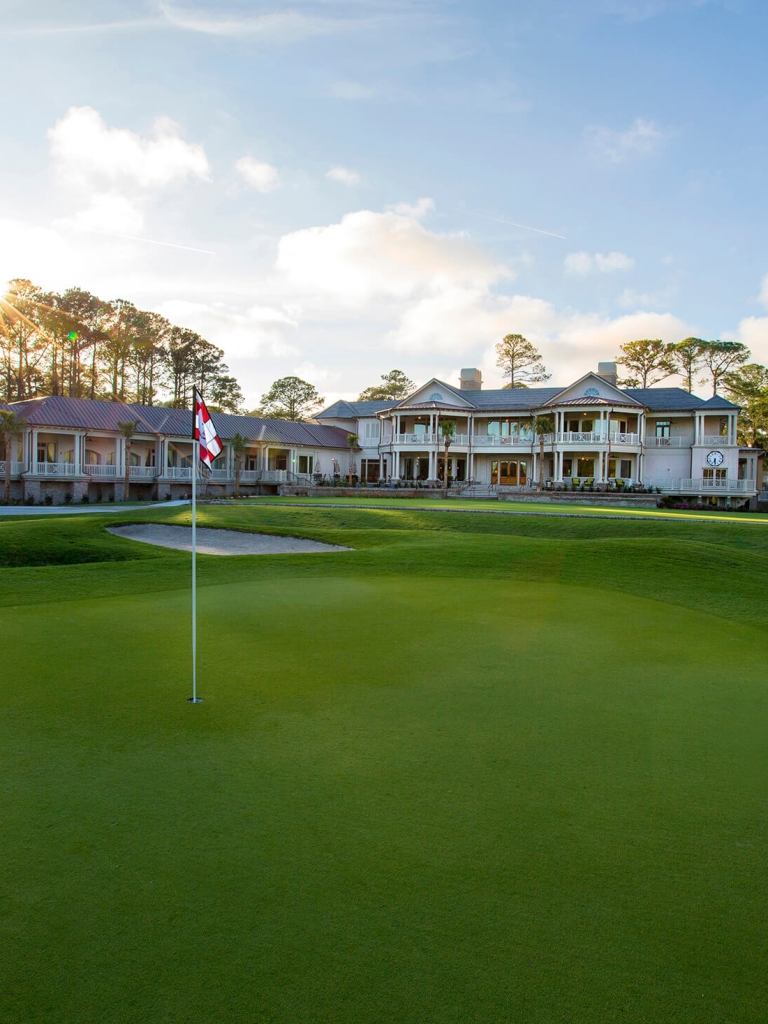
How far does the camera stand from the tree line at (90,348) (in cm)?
5150

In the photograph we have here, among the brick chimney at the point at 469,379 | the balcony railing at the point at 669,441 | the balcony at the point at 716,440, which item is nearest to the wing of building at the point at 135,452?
the brick chimney at the point at 469,379

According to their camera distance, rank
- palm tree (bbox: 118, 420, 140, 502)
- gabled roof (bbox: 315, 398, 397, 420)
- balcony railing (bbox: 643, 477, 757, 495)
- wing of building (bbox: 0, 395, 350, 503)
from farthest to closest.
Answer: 1. gabled roof (bbox: 315, 398, 397, 420)
2. balcony railing (bbox: 643, 477, 757, 495)
3. palm tree (bbox: 118, 420, 140, 502)
4. wing of building (bbox: 0, 395, 350, 503)

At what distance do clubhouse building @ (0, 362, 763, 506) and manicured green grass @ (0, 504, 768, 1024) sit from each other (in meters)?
34.2

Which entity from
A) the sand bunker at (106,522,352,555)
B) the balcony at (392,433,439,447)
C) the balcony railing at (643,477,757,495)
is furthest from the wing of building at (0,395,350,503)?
the balcony railing at (643,477,757,495)

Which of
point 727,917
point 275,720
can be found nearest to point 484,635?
point 275,720

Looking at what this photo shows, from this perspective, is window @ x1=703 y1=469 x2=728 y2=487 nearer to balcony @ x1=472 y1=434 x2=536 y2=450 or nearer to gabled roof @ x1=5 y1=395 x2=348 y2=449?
balcony @ x1=472 y1=434 x2=536 y2=450

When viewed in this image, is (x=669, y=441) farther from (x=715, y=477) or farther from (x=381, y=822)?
(x=381, y=822)

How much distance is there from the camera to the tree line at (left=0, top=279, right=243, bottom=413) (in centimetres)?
5150

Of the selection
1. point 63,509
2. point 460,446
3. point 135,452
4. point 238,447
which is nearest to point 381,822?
point 63,509

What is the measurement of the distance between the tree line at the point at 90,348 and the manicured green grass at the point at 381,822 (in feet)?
143

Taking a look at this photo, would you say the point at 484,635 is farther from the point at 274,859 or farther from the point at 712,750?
the point at 274,859

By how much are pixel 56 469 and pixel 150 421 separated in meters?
7.81

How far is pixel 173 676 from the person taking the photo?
6.96 m

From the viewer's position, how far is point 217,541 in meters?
20.3
